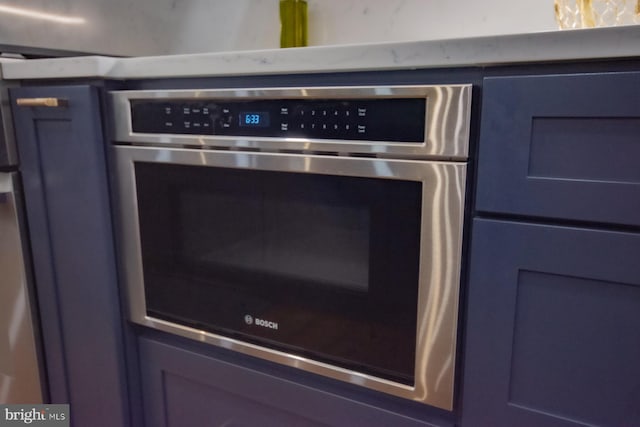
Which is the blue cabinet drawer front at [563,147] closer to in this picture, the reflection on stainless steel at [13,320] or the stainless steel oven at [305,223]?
the stainless steel oven at [305,223]

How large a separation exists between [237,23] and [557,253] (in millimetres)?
1132

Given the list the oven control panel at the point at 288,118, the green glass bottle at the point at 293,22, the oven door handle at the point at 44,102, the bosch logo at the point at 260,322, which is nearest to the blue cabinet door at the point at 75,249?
the oven door handle at the point at 44,102

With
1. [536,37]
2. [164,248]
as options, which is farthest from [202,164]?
[536,37]

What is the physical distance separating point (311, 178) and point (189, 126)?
0.24 meters

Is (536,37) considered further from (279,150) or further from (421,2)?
(421,2)

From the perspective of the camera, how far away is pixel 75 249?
0.94m

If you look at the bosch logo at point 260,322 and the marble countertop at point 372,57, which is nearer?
the marble countertop at point 372,57

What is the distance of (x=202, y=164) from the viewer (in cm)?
81

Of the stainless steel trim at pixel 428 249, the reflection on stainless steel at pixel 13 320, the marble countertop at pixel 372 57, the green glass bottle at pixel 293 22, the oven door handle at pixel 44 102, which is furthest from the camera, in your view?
the green glass bottle at pixel 293 22

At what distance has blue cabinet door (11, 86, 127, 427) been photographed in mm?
882

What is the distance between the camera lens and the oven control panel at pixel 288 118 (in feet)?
2.12

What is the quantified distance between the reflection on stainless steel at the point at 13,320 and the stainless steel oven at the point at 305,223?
0.80ft

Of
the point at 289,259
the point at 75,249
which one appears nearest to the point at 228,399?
the point at 289,259

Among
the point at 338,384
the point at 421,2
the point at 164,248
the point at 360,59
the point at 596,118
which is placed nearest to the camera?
the point at 596,118
